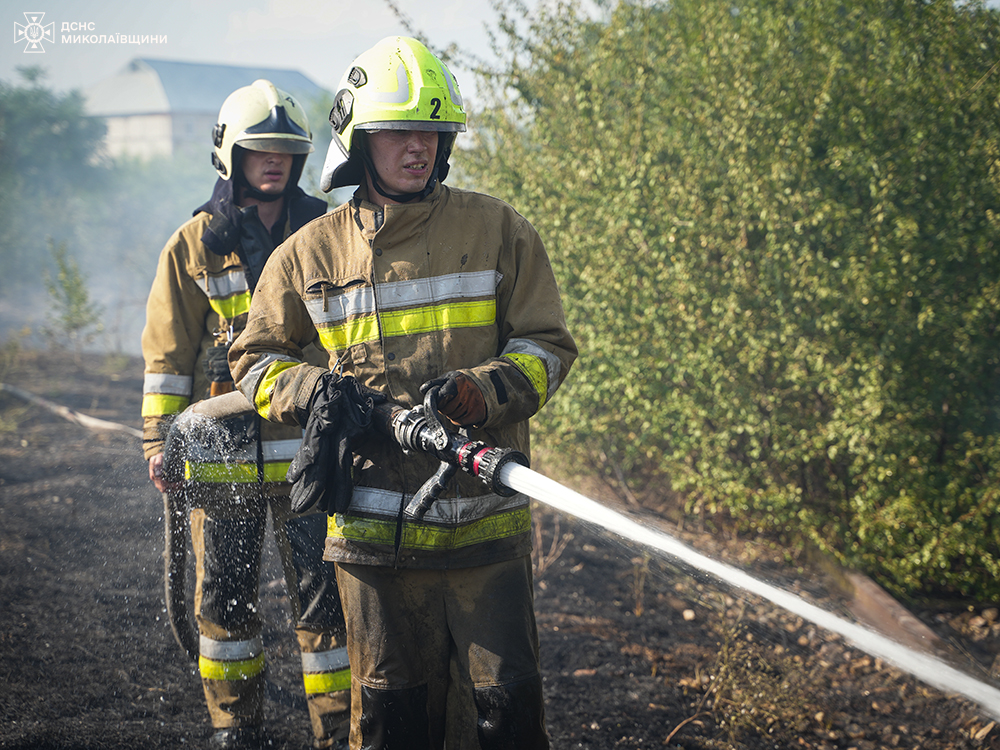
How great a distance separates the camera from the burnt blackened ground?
11.4ft

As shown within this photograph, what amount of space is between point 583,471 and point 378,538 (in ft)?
14.0

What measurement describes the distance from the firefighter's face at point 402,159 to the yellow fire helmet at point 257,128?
1.27 m

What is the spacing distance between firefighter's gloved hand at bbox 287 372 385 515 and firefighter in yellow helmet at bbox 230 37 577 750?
0.01m

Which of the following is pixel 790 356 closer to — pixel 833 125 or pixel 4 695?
pixel 833 125

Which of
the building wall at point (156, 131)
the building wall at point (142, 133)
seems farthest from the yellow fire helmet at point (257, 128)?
the building wall at point (142, 133)

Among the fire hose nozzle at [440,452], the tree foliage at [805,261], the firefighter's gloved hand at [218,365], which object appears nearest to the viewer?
the fire hose nozzle at [440,452]

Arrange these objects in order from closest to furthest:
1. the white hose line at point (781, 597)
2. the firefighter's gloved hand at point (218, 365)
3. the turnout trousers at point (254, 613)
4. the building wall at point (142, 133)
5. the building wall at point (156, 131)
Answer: the white hose line at point (781, 597) < the turnout trousers at point (254, 613) < the firefighter's gloved hand at point (218, 365) < the building wall at point (156, 131) < the building wall at point (142, 133)

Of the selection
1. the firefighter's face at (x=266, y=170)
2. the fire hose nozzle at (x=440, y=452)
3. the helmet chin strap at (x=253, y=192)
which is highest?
the firefighter's face at (x=266, y=170)

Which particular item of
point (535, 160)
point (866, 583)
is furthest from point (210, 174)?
point (866, 583)

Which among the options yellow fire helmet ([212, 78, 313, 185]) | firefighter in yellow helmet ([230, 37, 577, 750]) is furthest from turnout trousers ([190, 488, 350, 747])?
yellow fire helmet ([212, 78, 313, 185])

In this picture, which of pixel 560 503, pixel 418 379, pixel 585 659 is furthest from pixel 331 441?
pixel 585 659

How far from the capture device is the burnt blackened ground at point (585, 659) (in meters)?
3.46

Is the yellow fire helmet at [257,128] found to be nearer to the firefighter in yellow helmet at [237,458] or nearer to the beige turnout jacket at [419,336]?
the firefighter in yellow helmet at [237,458]

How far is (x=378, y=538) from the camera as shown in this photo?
2398mm
